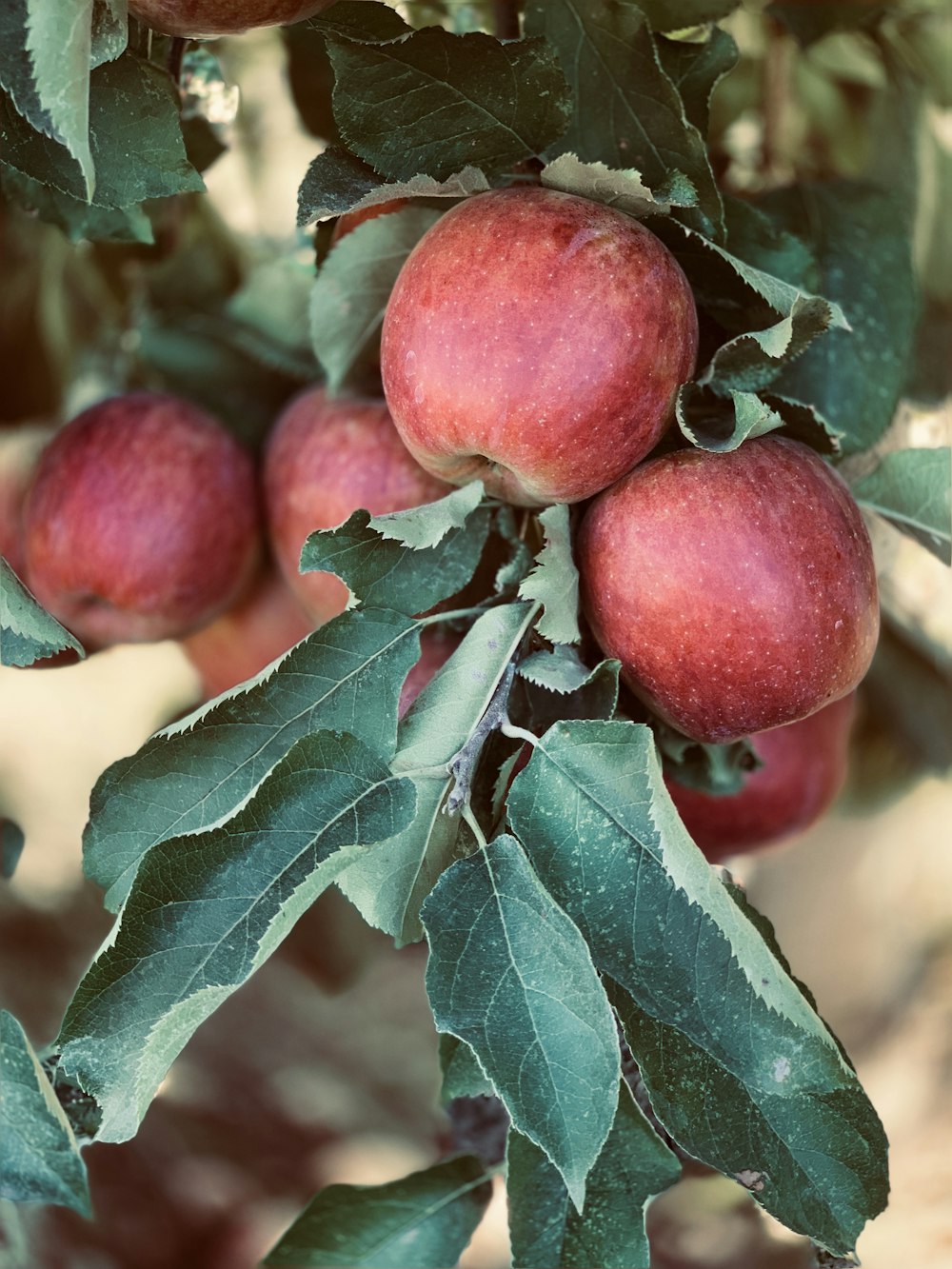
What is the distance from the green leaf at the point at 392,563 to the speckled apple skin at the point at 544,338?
0.15 feet

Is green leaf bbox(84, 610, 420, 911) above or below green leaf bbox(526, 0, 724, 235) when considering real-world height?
below

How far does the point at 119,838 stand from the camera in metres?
0.48

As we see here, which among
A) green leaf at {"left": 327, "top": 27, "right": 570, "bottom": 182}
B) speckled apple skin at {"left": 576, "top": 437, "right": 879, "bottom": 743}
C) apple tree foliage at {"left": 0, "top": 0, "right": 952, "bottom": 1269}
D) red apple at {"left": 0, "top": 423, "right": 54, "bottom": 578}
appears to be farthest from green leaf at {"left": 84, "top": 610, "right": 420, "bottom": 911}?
red apple at {"left": 0, "top": 423, "right": 54, "bottom": 578}

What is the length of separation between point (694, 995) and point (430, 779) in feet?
0.44

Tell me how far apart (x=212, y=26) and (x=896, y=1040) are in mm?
1052

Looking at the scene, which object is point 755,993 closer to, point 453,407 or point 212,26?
point 453,407

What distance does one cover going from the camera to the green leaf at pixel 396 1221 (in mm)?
665

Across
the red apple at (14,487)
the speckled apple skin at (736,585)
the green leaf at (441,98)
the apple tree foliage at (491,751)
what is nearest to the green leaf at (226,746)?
the apple tree foliage at (491,751)

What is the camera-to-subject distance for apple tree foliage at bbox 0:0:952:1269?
415 millimetres

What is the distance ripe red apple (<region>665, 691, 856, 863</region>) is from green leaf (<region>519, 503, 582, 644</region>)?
0.23m

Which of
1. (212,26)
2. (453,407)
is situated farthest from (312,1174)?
(212,26)

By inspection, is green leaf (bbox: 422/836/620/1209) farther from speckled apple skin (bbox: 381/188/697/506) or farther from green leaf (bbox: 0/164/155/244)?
green leaf (bbox: 0/164/155/244)

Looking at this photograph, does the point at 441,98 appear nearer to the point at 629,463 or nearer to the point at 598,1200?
the point at 629,463

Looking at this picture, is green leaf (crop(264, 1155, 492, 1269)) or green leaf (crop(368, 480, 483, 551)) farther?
green leaf (crop(264, 1155, 492, 1269))
